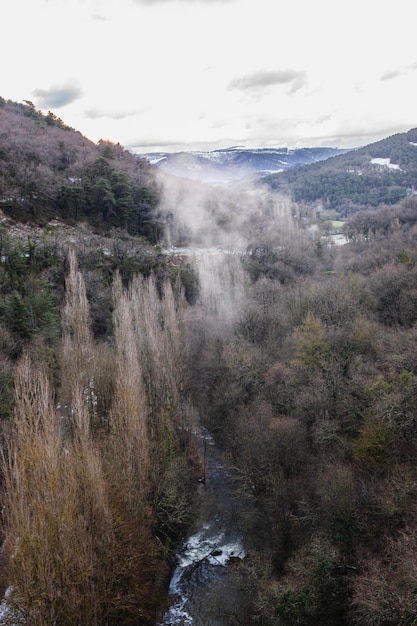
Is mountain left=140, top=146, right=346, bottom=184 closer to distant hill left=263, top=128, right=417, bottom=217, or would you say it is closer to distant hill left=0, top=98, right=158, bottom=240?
distant hill left=263, top=128, right=417, bottom=217

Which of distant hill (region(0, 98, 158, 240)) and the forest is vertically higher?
distant hill (region(0, 98, 158, 240))

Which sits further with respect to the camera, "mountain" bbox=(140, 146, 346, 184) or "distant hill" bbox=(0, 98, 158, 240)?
"mountain" bbox=(140, 146, 346, 184)

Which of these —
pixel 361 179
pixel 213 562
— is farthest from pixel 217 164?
pixel 213 562

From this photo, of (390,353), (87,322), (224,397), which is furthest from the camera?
(224,397)

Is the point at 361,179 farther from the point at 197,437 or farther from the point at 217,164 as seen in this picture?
the point at 197,437

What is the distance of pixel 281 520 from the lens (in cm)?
1797

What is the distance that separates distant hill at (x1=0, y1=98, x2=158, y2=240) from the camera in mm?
52062

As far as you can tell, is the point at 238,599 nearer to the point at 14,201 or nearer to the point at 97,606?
the point at 97,606

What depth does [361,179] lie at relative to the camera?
126 meters

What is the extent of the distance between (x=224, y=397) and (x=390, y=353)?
34.6 ft

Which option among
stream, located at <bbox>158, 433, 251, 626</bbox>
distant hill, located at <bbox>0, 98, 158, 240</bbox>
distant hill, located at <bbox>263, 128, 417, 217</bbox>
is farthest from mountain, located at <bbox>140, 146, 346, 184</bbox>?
stream, located at <bbox>158, 433, 251, 626</bbox>

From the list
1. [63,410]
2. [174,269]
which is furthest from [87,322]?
[174,269]

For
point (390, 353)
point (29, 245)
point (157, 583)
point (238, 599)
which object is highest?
point (29, 245)

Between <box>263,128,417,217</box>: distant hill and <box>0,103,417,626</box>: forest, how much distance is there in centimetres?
8489
